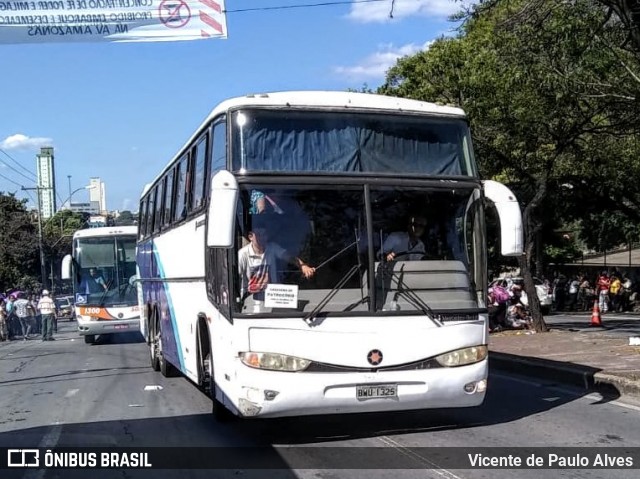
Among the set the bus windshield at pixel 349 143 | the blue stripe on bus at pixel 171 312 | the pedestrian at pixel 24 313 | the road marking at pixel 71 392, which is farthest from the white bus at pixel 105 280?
the bus windshield at pixel 349 143

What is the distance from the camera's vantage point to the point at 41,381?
44.7 feet

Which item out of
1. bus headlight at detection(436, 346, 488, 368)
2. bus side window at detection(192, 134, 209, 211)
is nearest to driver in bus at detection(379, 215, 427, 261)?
bus headlight at detection(436, 346, 488, 368)

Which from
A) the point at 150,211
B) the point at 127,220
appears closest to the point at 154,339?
the point at 150,211

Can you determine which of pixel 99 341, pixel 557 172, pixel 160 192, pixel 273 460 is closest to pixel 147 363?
pixel 160 192

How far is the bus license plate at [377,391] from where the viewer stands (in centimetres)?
695

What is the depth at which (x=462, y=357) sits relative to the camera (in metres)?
7.28

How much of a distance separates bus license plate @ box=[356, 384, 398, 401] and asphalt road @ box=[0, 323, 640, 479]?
0.54 metres

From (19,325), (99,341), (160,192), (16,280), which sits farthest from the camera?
(16,280)

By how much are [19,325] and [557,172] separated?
72.3 ft

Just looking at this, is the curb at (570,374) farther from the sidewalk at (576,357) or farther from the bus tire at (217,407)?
the bus tire at (217,407)

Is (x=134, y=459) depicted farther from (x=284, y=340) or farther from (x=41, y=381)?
(x=41, y=381)

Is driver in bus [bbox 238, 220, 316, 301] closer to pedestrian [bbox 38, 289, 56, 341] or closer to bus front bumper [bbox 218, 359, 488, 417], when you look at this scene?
bus front bumper [bbox 218, 359, 488, 417]

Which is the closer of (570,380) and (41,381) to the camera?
(570,380)

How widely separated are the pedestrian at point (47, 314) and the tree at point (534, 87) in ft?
44.1
